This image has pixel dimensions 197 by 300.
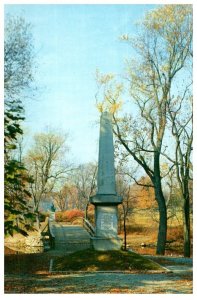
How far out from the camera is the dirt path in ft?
29.7

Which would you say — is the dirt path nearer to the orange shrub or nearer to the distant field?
the distant field

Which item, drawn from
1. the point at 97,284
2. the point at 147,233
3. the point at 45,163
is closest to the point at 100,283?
the point at 97,284

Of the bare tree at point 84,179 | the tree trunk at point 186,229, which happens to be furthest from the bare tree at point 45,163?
the tree trunk at point 186,229

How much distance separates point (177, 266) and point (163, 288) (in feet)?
11.5

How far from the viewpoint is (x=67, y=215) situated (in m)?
29.5

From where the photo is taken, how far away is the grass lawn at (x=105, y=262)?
37.2 feet

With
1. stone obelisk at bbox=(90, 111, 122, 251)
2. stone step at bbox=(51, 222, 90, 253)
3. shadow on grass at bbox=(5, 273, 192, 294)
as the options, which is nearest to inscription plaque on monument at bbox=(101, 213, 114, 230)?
stone obelisk at bbox=(90, 111, 122, 251)

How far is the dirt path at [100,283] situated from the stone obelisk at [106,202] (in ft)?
6.27

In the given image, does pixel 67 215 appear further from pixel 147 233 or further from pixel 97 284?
pixel 97 284

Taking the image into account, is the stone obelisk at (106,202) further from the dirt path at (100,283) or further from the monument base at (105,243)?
the dirt path at (100,283)

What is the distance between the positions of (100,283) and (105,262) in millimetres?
2188

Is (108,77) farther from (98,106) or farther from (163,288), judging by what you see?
(163,288)

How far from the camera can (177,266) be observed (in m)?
12.5

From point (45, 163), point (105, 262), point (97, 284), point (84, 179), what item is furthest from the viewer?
point (84, 179)
